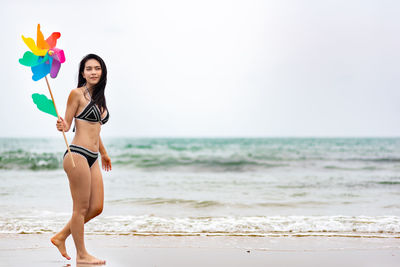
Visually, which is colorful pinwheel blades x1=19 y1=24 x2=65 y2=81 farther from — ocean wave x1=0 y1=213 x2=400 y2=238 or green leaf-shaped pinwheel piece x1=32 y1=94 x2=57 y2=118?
ocean wave x1=0 y1=213 x2=400 y2=238

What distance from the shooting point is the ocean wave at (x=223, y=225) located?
5.95 metres

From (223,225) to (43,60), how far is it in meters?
3.82

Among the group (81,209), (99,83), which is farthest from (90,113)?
(81,209)

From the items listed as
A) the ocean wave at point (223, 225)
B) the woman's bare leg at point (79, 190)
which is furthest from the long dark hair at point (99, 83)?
the ocean wave at point (223, 225)

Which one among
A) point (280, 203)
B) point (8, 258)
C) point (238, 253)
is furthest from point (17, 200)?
point (238, 253)

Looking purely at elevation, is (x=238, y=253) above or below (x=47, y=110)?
below

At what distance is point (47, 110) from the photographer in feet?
11.9

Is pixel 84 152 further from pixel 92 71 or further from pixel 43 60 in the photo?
pixel 43 60

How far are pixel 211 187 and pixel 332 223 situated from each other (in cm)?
567

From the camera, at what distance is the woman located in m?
3.71

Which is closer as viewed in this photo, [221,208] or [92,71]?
[92,71]

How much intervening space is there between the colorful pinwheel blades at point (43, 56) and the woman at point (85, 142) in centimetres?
26

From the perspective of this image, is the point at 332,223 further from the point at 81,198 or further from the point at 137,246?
the point at 81,198

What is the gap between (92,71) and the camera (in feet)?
12.6
